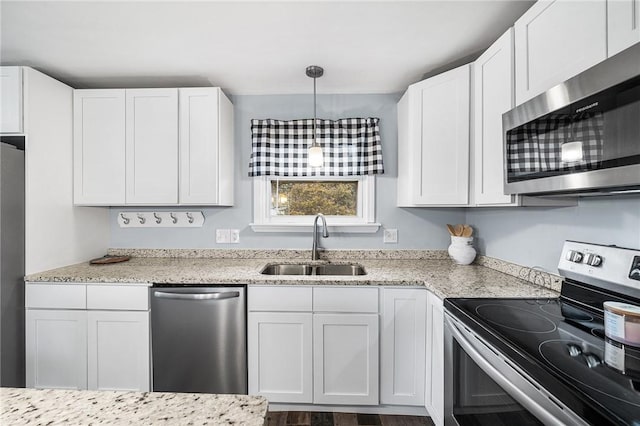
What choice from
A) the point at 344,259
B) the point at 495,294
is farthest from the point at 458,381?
the point at 344,259

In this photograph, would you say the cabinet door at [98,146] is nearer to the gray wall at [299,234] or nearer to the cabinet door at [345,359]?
the gray wall at [299,234]

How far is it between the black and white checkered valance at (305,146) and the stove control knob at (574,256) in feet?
4.65

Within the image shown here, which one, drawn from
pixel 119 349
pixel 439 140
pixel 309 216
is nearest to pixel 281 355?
pixel 119 349

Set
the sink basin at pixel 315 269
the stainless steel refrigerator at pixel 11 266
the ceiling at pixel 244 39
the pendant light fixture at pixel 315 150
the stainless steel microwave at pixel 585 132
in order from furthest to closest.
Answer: the sink basin at pixel 315 269
the pendant light fixture at pixel 315 150
the stainless steel refrigerator at pixel 11 266
the ceiling at pixel 244 39
the stainless steel microwave at pixel 585 132

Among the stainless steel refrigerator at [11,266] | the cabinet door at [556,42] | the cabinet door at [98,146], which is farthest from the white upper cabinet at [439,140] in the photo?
the stainless steel refrigerator at [11,266]

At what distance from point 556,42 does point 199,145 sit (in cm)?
212

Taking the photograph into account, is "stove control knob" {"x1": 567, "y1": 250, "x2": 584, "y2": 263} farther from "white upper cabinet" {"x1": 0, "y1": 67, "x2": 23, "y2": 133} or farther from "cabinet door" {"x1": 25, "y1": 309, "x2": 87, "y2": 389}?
"white upper cabinet" {"x1": 0, "y1": 67, "x2": 23, "y2": 133}

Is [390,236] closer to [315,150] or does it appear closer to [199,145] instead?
[315,150]

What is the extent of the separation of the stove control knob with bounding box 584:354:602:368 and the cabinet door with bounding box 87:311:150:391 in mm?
2127

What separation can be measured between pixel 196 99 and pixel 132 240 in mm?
1332

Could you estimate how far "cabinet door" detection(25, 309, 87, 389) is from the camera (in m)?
1.89

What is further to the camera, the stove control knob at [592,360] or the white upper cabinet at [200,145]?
the white upper cabinet at [200,145]

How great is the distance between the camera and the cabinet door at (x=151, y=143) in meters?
2.21

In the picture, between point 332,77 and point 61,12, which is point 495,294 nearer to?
point 332,77
